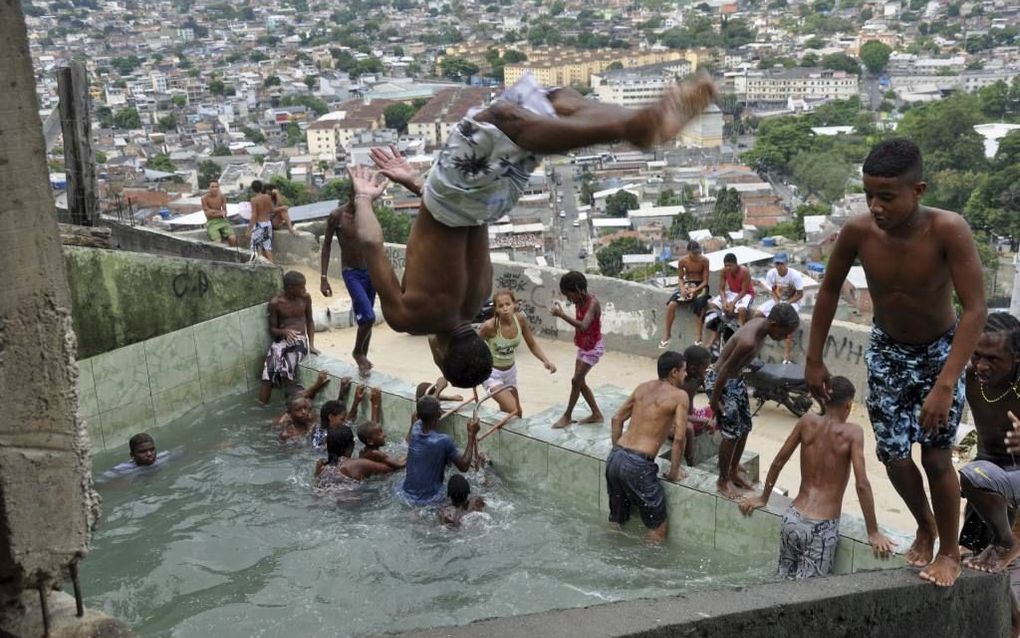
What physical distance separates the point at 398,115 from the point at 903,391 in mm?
108831

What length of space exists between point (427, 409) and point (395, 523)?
0.91 m

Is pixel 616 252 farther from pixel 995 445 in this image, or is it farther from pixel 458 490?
pixel 995 445

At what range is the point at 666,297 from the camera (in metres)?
11.5

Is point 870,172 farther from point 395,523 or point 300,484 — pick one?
point 300,484

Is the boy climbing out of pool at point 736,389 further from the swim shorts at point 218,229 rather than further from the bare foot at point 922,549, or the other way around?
the swim shorts at point 218,229

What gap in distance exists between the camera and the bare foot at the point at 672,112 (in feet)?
11.1

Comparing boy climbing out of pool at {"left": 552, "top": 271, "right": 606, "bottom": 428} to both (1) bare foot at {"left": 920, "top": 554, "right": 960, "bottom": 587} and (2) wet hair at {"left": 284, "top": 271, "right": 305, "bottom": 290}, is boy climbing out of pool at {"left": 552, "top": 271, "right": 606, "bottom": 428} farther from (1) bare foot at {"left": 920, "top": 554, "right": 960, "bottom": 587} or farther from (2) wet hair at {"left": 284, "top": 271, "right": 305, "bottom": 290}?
(1) bare foot at {"left": 920, "top": 554, "right": 960, "bottom": 587}

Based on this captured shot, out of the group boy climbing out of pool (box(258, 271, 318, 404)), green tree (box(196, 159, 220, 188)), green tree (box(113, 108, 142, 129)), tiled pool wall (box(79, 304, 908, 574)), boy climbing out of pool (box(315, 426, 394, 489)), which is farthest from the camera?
green tree (box(113, 108, 142, 129))

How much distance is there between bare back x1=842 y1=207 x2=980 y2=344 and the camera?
3965 millimetres

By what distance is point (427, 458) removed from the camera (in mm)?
7539

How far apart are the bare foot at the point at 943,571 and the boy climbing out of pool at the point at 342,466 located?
15.5 feet

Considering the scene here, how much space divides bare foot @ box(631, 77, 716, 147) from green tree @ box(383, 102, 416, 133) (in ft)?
348

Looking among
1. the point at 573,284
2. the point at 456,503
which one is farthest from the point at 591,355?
the point at 456,503

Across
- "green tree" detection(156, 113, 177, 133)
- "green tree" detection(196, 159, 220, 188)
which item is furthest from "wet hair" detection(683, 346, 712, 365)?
"green tree" detection(156, 113, 177, 133)
